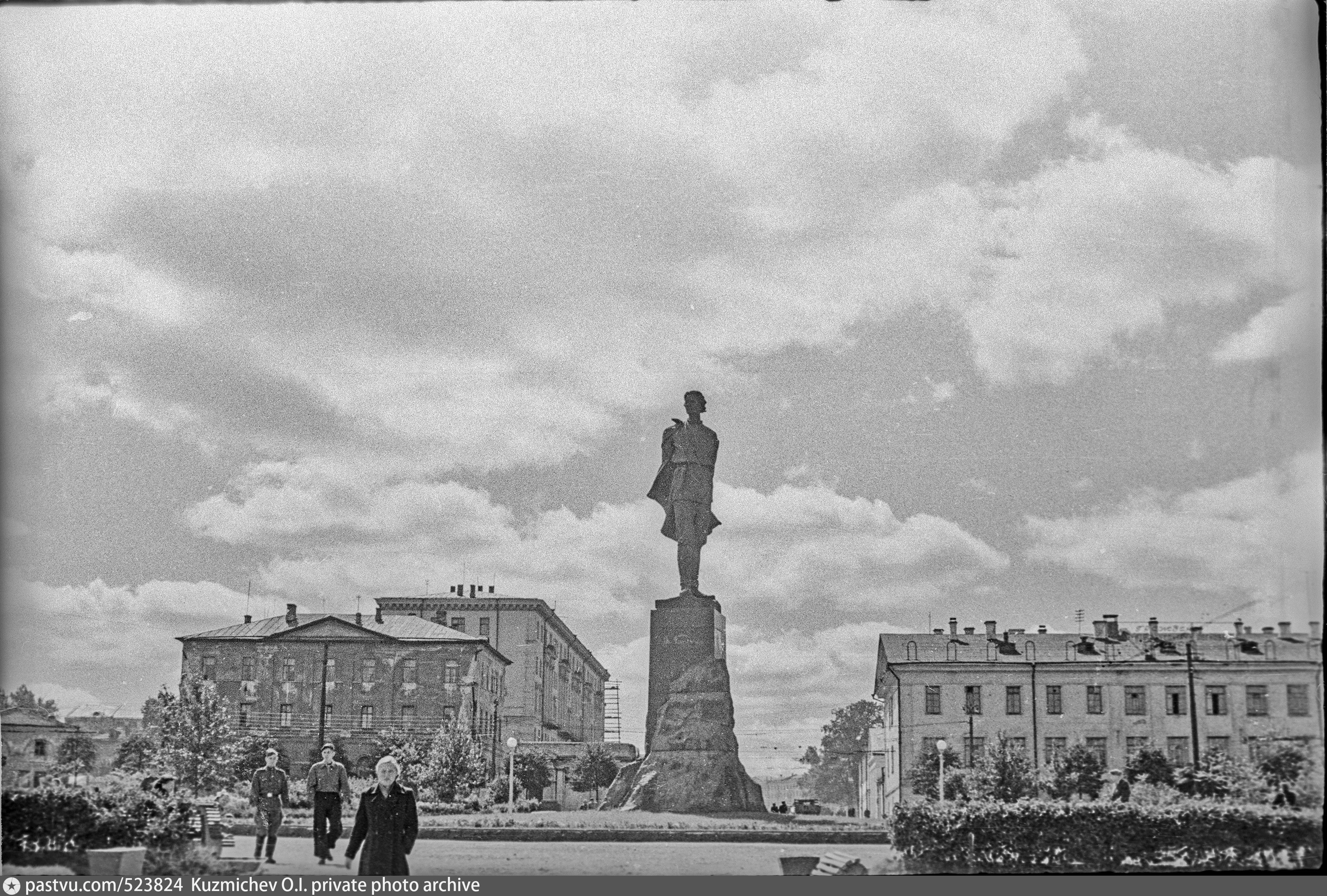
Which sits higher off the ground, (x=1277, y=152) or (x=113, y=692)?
(x=1277, y=152)

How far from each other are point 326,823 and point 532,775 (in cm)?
257

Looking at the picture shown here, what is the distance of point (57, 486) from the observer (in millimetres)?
15562

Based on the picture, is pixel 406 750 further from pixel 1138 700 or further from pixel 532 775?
pixel 1138 700

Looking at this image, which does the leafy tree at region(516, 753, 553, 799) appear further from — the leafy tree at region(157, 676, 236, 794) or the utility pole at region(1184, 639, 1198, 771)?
the utility pole at region(1184, 639, 1198, 771)

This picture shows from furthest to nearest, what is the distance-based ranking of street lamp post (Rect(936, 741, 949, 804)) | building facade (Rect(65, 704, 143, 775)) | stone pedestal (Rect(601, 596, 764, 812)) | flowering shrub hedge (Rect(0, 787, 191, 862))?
building facade (Rect(65, 704, 143, 775)) → stone pedestal (Rect(601, 596, 764, 812)) → street lamp post (Rect(936, 741, 949, 804)) → flowering shrub hedge (Rect(0, 787, 191, 862))

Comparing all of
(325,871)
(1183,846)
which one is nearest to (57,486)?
(325,871)

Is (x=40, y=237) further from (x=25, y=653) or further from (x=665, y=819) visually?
(x=665, y=819)

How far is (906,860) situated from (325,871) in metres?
5.11

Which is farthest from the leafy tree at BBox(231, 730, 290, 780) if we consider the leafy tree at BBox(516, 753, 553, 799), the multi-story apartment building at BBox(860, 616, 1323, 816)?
the multi-story apartment building at BBox(860, 616, 1323, 816)

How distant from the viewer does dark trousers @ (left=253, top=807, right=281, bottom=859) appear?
1358 centimetres

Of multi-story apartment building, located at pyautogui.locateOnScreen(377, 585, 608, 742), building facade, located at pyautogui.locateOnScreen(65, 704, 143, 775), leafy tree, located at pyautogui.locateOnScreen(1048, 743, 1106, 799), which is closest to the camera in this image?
leafy tree, located at pyautogui.locateOnScreen(1048, 743, 1106, 799)

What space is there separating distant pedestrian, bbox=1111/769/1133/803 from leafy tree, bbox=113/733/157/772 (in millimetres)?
9360

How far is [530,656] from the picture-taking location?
16.2m

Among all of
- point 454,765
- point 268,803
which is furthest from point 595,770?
point 268,803
